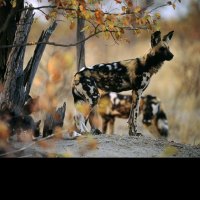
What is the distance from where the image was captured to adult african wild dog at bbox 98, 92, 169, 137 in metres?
4.73

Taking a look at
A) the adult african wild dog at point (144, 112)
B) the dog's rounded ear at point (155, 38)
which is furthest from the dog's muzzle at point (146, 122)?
the dog's rounded ear at point (155, 38)

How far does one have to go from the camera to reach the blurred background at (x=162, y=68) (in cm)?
424

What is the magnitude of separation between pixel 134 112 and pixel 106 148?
2.12ft

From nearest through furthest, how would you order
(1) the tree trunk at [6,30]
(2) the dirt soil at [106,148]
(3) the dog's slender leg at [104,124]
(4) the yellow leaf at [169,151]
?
(2) the dirt soil at [106,148] < (4) the yellow leaf at [169,151] < (1) the tree trunk at [6,30] < (3) the dog's slender leg at [104,124]

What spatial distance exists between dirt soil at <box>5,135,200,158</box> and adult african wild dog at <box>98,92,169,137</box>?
50 cm

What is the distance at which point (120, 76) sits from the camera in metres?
4.39

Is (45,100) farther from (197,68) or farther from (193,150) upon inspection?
(197,68)

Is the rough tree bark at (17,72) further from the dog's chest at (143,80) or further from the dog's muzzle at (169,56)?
the dog's muzzle at (169,56)

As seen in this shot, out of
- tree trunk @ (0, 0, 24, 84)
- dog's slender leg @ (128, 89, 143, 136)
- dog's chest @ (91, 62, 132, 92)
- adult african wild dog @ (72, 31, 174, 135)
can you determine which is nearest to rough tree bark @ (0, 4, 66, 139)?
tree trunk @ (0, 0, 24, 84)

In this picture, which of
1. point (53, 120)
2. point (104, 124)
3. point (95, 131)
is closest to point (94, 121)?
point (95, 131)

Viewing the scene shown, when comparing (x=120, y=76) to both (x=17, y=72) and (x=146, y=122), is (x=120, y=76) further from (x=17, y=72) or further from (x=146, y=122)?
(x=17, y=72)

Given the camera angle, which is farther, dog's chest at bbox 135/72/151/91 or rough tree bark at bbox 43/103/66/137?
Answer: dog's chest at bbox 135/72/151/91

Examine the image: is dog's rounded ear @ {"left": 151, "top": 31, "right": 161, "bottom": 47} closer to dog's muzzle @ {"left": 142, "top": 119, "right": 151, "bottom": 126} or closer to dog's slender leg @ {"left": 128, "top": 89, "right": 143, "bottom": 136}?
dog's slender leg @ {"left": 128, "top": 89, "right": 143, "bottom": 136}
